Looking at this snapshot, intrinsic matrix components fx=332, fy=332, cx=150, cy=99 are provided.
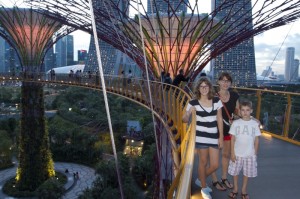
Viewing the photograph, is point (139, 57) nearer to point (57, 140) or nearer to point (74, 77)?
point (74, 77)

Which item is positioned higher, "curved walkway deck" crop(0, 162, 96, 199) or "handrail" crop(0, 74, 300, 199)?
"handrail" crop(0, 74, 300, 199)

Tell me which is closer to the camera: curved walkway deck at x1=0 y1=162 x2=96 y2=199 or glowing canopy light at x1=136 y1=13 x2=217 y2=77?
glowing canopy light at x1=136 y1=13 x2=217 y2=77

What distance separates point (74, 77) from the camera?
19.6 metres

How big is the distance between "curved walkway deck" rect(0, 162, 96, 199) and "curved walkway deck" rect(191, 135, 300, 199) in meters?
15.5

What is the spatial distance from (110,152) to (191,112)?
2545 centimetres

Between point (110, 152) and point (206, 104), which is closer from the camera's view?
point (206, 104)

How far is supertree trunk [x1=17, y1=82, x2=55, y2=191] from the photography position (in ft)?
56.4

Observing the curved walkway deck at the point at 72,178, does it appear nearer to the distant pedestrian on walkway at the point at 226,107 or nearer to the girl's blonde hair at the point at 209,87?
the distant pedestrian on walkway at the point at 226,107

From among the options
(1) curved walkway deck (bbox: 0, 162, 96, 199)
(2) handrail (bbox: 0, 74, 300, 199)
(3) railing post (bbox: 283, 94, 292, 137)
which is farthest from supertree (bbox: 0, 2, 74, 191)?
(3) railing post (bbox: 283, 94, 292, 137)

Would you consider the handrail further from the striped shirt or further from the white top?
the white top

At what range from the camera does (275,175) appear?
13.8 feet

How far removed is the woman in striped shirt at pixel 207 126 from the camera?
11.7 feet

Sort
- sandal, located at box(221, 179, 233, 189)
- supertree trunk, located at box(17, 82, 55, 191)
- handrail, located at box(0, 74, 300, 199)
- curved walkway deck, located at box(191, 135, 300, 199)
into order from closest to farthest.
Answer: handrail, located at box(0, 74, 300, 199) → curved walkway deck, located at box(191, 135, 300, 199) → sandal, located at box(221, 179, 233, 189) → supertree trunk, located at box(17, 82, 55, 191)

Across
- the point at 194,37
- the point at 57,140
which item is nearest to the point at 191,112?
the point at 194,37
